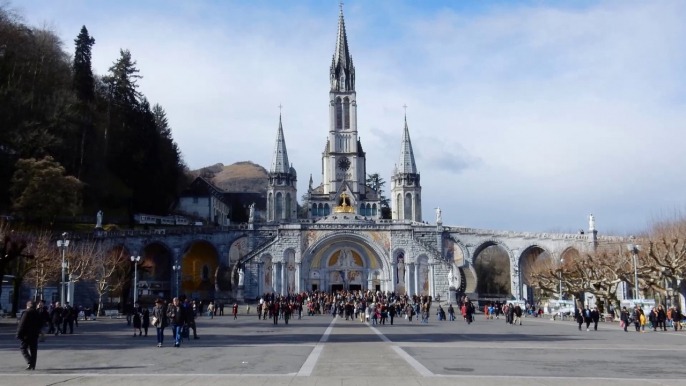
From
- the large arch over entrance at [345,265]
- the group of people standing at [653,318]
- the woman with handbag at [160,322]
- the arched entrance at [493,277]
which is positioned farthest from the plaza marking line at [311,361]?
the arched entrance at [493,277]

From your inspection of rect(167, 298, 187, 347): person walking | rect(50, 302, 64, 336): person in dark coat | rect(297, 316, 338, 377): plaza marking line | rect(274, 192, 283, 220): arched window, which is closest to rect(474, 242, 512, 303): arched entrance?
rect(274, 192, 283, 220): arched window

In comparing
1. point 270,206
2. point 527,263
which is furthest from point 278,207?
point 527,263

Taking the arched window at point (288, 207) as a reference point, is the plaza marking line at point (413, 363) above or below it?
below

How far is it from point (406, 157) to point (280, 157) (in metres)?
16.4

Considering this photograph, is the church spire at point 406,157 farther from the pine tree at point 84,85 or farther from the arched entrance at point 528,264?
the pine tree at point 84,85

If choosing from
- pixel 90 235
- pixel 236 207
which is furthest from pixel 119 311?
pixel 236 207

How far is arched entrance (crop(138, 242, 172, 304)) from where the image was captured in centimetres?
6712

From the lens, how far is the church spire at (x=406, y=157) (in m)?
91.6

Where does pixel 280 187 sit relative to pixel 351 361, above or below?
above

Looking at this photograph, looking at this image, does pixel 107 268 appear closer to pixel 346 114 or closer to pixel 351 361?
pixel 351 361

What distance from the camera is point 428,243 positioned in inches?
2685

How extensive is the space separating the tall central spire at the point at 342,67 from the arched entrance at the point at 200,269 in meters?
37.1

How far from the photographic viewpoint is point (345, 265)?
6931cm

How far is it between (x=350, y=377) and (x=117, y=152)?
62.5 meters
